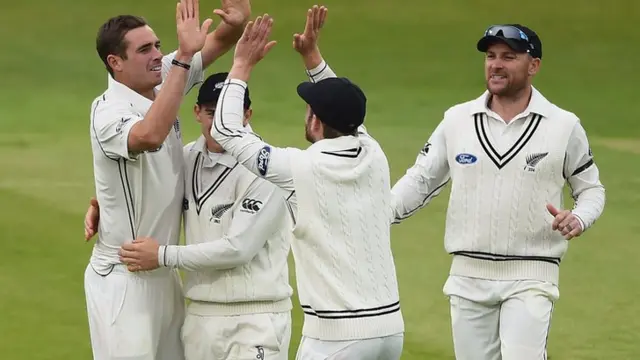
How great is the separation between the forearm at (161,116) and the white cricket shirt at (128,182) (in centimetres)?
14

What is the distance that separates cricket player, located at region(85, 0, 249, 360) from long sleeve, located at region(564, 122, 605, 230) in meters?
1.64

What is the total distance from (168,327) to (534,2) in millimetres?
12209

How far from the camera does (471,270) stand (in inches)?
223

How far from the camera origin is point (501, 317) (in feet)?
18.4

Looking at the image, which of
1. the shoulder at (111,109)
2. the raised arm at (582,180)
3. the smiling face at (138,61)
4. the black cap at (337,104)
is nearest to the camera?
the black cap at (337,104)

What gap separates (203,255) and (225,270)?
0.53 ft

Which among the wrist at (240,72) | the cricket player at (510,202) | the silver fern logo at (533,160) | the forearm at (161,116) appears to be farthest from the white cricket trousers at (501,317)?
the forearm at (161,116)

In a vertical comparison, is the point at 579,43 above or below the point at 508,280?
above

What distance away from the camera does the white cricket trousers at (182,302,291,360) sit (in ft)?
17.6

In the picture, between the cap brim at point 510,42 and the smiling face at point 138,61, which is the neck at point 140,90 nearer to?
the smiling face at point 138,61

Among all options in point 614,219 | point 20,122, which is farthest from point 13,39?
point 614,219

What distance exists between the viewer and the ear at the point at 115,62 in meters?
5.35

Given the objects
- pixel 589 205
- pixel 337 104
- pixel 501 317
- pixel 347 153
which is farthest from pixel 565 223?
pixel 337 104

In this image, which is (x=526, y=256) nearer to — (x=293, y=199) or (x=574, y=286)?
(x=293, y=199)
